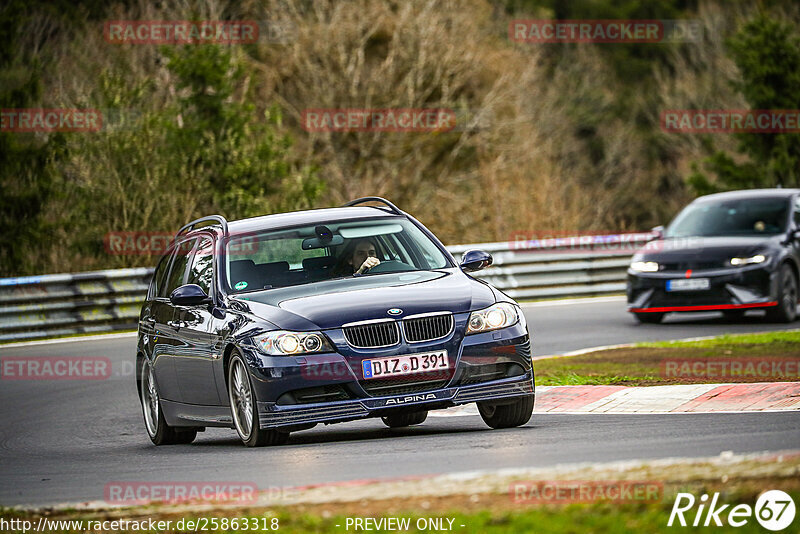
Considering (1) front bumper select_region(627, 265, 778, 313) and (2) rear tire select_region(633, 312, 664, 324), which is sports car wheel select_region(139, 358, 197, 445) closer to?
(1) front bumper select_region(627, 265, 778, 313)

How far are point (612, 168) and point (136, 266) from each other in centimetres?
3662

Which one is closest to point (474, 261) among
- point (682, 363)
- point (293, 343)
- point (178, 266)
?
point (293, 343)

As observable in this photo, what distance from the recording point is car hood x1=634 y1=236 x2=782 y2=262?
19781 millimetres

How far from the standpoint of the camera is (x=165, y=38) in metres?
41.6

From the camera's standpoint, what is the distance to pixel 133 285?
23.8 meters

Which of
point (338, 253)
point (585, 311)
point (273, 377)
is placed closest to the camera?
point (273, 377)

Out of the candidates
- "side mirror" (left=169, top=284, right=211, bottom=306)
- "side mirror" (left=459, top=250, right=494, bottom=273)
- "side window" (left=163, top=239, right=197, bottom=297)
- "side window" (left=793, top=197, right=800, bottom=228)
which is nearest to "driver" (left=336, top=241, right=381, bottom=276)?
"side mirror" (left=459, top=250, right=494, bottom=273)

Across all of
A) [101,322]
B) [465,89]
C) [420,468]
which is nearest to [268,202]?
[101,322]

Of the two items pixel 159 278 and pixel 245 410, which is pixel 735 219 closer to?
pixel 159 278

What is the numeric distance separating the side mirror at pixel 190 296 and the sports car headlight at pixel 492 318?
2.12 m

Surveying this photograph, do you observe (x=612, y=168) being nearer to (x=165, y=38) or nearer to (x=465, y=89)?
(x=465, y=89)

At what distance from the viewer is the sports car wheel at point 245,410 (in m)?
9.79

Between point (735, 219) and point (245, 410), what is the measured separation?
12.6m

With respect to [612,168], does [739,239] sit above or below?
above
